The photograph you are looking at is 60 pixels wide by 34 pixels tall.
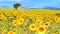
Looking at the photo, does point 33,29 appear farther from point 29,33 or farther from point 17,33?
point 17,33

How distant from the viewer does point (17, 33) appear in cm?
405

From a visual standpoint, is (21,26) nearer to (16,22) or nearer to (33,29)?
(16,22)

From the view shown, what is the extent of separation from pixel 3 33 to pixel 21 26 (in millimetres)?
895

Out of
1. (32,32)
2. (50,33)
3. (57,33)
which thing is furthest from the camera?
(57,33)

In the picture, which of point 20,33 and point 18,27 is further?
point 18,27

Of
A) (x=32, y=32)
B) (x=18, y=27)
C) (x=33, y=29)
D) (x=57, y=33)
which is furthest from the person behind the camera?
(x=18, y=27)

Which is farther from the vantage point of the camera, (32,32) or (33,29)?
(32,32)

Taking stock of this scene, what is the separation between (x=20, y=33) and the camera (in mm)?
4059

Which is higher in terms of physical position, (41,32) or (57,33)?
(41,32)

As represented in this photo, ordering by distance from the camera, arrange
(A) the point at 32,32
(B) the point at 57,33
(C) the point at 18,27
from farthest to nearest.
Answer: (C) the point at 18,27
(B) the point at 57,33
(A) the point at 32,32

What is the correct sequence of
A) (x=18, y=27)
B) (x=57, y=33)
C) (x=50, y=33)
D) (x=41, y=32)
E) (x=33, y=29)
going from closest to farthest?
1. (x=41, y=32)
2. (x=33, y=29)
3. (x=50, y=33)
4. (x=57, y=33)
5. (x=18, y=27)

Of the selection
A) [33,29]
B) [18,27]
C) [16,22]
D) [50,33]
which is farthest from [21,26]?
[33,29]

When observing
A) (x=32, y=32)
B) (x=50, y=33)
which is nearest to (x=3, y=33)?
(x=32, y=32)

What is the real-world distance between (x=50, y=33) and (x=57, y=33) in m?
0.32
